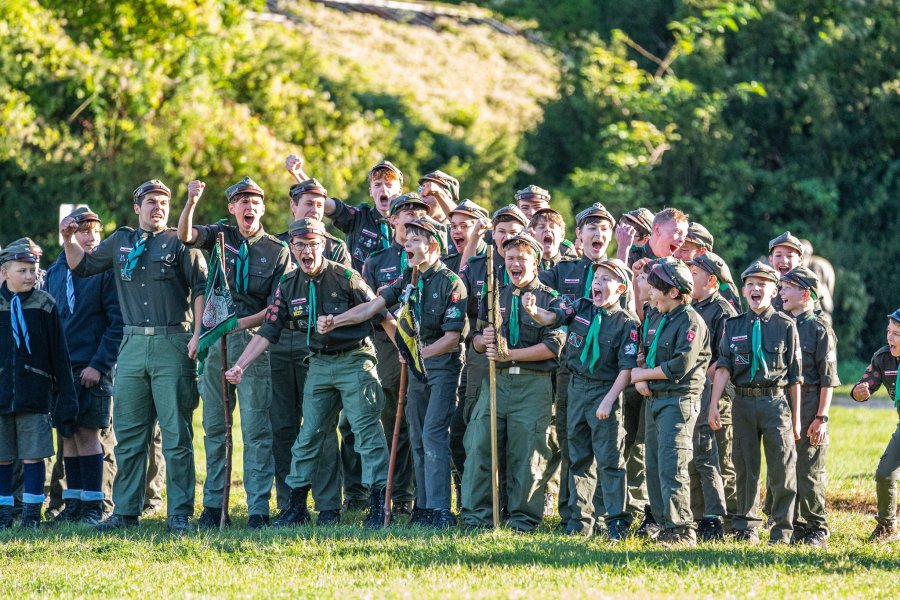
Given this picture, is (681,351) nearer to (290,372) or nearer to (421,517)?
(421,517)

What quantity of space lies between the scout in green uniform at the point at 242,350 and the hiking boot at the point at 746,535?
3.55m

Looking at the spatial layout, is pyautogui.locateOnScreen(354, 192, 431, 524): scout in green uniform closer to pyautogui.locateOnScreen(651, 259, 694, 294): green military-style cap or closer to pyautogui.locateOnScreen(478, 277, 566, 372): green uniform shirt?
pyautogui.locateOnScreen(478, 277, 566, 372): green uniform shirt

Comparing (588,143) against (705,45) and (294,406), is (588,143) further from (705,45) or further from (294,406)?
(294,406)

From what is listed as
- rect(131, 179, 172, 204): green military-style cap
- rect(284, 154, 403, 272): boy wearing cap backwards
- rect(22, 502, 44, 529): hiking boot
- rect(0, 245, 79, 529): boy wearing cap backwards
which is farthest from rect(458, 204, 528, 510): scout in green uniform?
rect(22, 502, 44, 529): hiking boot

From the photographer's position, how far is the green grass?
8047mm

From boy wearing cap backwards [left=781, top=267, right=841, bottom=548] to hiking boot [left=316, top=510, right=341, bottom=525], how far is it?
3.46 meters

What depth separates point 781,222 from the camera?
2477 cm

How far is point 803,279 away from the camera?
10.2 m

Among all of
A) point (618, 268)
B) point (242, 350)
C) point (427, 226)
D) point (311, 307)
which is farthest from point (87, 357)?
point (618, 268)

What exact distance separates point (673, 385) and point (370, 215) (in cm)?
364

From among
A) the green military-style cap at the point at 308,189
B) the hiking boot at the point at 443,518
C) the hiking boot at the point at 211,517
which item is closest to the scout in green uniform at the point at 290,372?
the green military-style cap at the point at 308,189

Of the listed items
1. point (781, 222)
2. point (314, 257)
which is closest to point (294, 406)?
point (314, 257)

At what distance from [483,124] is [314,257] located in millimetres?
20879

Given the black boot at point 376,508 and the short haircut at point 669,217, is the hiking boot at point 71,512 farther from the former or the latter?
the short haircut at point 669,217
